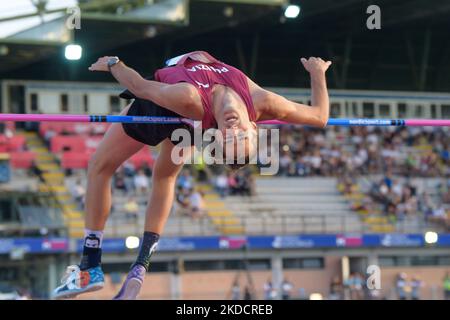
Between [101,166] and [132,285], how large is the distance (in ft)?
2.68

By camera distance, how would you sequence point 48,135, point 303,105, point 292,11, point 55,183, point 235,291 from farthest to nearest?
1. point 48,135
2. point 292,11
3. point 55,183
4. point 235,291
5. point 303,105

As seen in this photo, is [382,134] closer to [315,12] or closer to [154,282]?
[315,12]

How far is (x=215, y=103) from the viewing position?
6.18m

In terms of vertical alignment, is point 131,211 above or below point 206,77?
below

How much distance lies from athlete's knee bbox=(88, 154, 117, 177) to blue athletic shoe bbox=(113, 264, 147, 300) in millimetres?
653

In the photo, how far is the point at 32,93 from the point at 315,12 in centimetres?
759

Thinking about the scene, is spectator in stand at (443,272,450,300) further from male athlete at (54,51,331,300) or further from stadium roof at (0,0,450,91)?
male athlete at (54,51,331,300)

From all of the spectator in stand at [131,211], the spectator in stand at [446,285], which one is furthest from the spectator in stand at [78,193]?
the spectator in stand at [446,285]

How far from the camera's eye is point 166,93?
624 cm

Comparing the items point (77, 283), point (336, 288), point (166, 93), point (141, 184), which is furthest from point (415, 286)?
point (166, 93)

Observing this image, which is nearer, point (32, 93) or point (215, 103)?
point (215, 103)

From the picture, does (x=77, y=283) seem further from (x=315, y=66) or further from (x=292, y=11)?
(x=292, y=11)

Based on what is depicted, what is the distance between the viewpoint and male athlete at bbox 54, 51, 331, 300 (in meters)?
6.18
